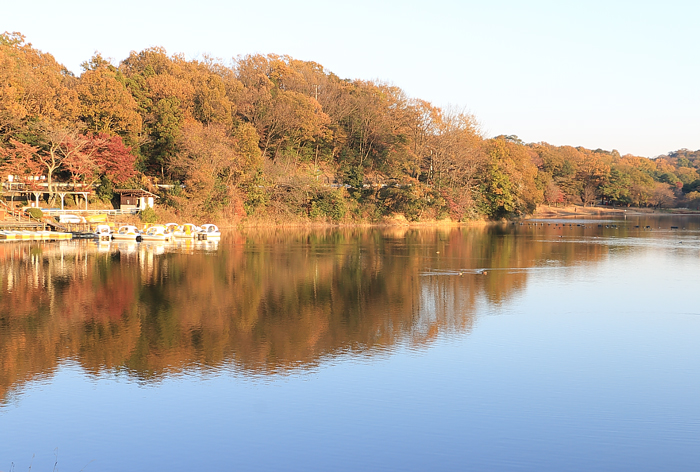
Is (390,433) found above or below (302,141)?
below

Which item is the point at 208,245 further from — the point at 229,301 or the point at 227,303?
the point at 227,303

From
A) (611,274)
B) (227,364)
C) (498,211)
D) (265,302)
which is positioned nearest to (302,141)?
(498,211)

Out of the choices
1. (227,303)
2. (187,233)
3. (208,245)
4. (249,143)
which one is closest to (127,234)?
(187,233)

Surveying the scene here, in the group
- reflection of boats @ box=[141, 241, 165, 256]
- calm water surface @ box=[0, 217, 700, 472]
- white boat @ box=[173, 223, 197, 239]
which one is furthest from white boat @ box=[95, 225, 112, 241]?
calm water surface @ box=[0, 217, 700, 472]

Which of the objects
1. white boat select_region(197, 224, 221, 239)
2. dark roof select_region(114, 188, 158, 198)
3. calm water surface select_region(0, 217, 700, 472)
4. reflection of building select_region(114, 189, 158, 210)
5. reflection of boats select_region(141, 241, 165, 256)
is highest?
dark roof select_region(114, 188, 158, 198)

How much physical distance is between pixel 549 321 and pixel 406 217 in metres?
46.0

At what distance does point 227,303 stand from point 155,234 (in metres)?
23.8

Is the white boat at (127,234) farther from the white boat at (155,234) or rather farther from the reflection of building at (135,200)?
the reflection of building at (135,200)

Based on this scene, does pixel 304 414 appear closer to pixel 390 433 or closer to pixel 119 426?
pixel 390 433

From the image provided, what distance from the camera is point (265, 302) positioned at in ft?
60.6

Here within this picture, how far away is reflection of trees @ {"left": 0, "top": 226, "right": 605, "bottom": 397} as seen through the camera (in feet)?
42.1

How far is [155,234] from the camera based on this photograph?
40156 millimetres

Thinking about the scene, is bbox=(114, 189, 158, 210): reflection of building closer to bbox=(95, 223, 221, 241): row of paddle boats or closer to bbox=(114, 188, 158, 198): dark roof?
bbox=(114, 188, 158, 198): dark roof

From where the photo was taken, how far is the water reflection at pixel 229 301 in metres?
12.8
